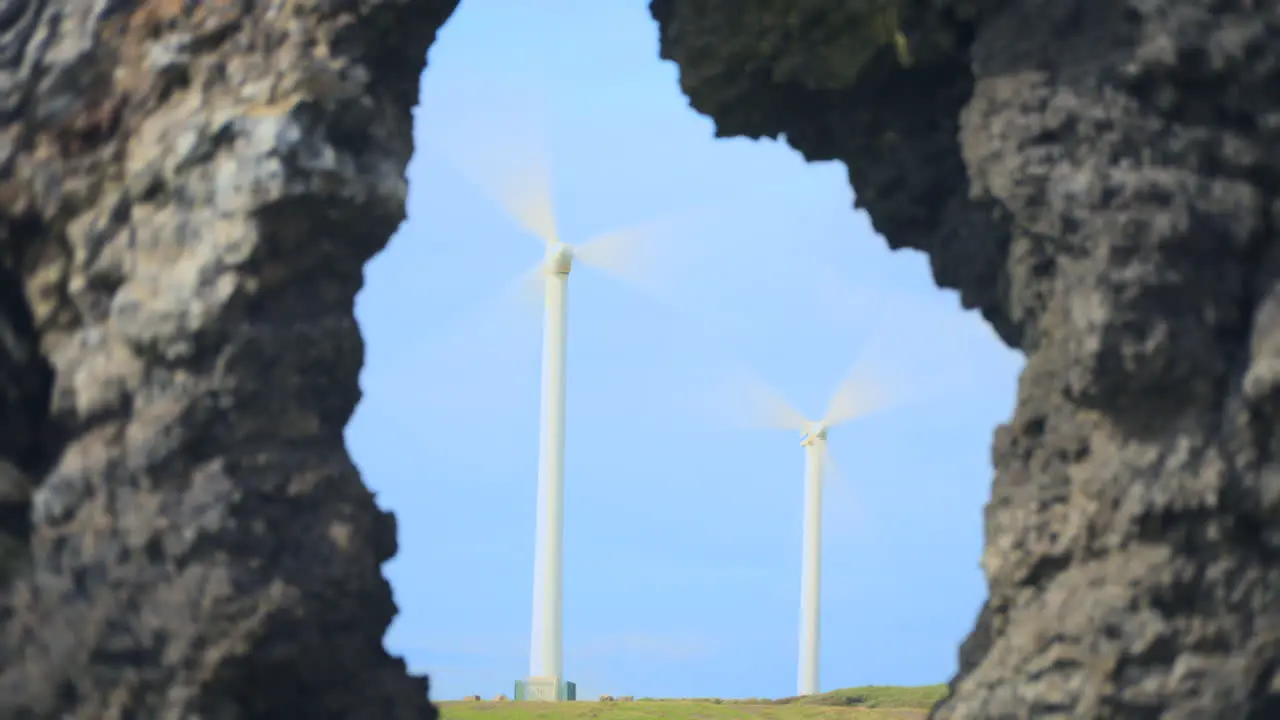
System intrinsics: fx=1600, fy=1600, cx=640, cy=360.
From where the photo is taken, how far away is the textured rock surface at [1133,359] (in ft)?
46.9

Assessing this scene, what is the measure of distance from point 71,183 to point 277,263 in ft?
7.75

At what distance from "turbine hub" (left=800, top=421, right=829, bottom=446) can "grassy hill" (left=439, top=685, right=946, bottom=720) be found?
1612cm

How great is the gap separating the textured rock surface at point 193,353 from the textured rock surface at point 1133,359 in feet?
19.3

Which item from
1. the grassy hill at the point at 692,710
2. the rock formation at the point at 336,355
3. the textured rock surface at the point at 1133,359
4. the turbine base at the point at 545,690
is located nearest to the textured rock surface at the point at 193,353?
the rock formation at the point at 336,355

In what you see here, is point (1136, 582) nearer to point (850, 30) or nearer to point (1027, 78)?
point (1027, 78)

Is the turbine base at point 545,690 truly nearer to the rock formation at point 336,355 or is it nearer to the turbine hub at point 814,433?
the turbine hub at point 814,433

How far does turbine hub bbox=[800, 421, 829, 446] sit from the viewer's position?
42.4 metres

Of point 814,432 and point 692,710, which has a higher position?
point 814,432

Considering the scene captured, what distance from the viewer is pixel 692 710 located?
23438 mm

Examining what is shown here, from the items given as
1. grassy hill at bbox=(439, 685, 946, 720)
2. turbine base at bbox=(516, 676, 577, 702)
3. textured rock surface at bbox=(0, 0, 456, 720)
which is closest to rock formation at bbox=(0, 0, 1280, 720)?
textured rock surface at bbox=(0, 0, 456, 720)

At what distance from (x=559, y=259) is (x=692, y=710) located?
16068 millimetres

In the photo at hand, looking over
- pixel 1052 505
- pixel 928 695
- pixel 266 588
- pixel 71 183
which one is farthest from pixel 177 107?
pixel 928 695

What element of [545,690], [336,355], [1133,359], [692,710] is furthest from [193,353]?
[545,690]

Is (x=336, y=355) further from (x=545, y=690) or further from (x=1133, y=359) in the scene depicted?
(x=545, y=690)
